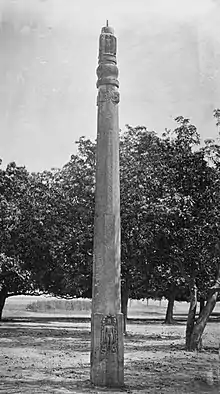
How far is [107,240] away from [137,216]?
9.65 m

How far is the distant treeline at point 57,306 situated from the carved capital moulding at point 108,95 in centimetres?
5695

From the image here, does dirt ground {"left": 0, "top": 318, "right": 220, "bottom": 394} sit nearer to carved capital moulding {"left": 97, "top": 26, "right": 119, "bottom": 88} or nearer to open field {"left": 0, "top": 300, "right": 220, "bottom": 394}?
open field {"left": 0, "top": 300, "right": 220, "bottom": 394}

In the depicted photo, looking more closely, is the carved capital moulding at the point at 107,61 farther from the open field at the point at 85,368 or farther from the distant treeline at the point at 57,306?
the distant treeline at the point at 57,306

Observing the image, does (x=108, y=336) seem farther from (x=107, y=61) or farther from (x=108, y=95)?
(x=107, y=61)

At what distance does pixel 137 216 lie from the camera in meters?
20.7

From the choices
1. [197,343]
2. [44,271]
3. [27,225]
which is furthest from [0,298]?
[197,343]

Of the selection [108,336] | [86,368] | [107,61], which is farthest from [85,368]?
[107,61]

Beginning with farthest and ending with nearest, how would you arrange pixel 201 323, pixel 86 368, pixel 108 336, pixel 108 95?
pixel 201 323 → pixel 86 368 → pixel 108 95 → pixel 108 336

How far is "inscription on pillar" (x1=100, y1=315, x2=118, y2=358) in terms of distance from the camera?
34.8 feet

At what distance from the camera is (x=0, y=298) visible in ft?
133

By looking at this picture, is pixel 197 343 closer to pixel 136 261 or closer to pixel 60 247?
pixel 136 261

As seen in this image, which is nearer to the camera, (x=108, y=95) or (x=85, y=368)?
(x=108, y=95)

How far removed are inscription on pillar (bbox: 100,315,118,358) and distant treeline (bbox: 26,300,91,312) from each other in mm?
57093

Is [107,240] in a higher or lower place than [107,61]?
lower
